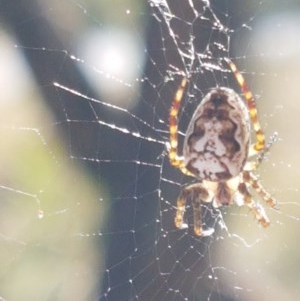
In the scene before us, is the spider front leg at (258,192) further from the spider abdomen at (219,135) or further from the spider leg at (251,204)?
the spider abdomen at (219,135)

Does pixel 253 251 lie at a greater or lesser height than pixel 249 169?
lesser

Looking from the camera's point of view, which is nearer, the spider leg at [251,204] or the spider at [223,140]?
the spider at [223,140]

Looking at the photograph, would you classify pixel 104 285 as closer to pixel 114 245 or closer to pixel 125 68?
pixel 114 245

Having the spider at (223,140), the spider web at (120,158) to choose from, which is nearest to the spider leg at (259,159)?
the spider at (223,140)

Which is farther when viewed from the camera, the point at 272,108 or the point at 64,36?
the point at 64,36

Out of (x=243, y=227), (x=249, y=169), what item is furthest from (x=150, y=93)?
(x=249, y=169)

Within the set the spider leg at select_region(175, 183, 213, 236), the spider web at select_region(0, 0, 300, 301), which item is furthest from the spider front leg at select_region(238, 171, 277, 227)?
the spider web at select_region(0, 0, 300, 301)
